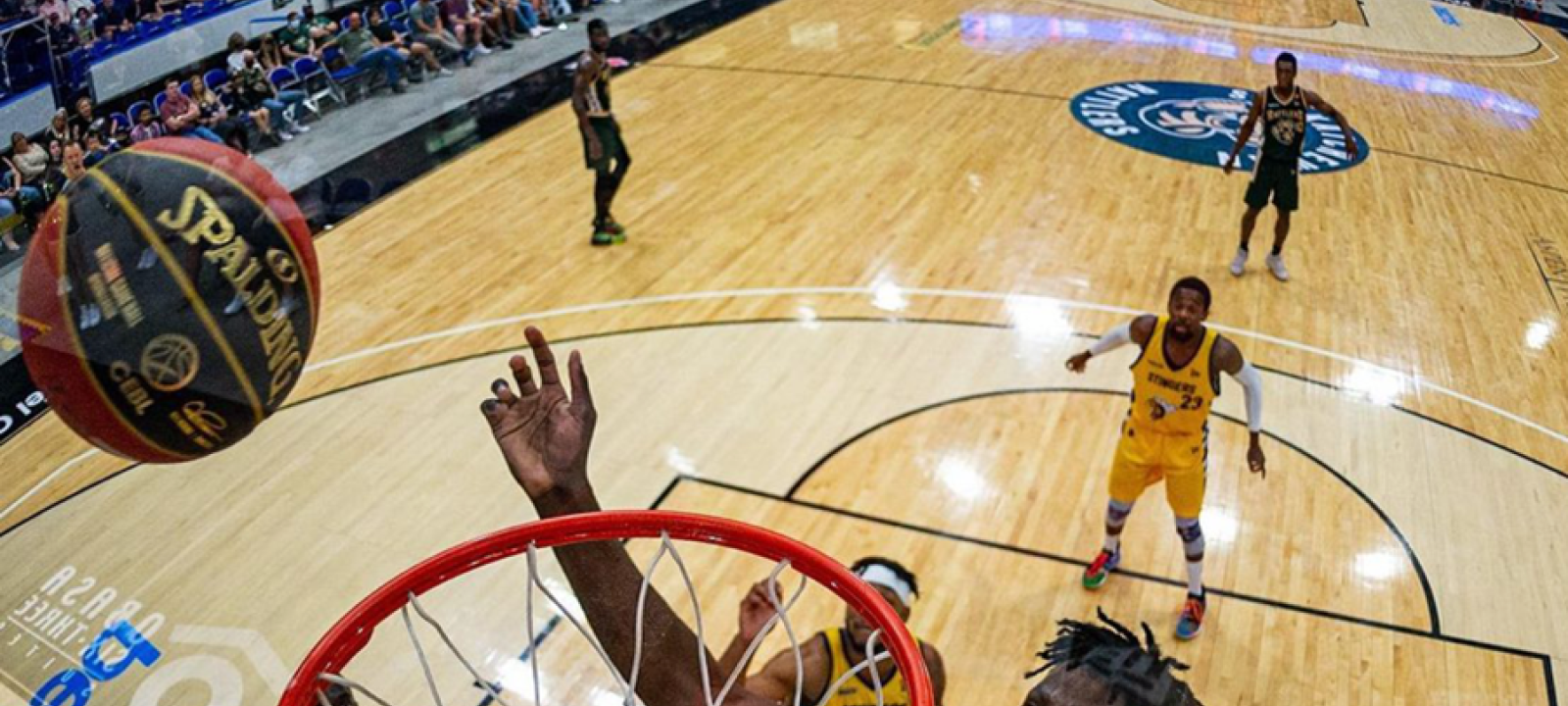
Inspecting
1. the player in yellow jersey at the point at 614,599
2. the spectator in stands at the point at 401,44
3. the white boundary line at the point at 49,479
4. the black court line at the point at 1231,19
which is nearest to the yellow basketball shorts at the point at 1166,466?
the player in yellow jersey at the point at 614,599

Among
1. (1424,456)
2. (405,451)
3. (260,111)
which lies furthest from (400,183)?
(1424,456)

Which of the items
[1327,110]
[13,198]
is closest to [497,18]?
[1327,110]

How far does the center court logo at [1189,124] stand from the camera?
9.83 metres

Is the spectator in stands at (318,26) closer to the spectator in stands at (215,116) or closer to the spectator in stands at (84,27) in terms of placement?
the spectator in stands at (215,116)

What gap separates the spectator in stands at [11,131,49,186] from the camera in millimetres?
4098

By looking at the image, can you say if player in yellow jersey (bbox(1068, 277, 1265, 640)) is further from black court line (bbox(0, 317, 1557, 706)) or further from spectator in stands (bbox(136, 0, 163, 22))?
spectator in stands (bbox(136, 0, 163, 22))

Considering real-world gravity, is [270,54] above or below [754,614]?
above

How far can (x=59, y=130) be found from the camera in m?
5.13

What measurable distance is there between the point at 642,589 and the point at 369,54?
28.8 feet

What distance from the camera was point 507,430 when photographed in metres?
2.15

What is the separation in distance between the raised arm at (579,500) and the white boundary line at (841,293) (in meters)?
4.56

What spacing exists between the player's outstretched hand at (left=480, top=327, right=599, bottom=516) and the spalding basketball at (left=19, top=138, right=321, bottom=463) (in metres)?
0.46

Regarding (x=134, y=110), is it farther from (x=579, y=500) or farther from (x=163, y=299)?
(x=579, y=500)

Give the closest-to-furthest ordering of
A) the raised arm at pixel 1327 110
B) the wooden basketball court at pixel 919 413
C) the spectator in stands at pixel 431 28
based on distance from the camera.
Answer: the wooden basketball court at pixel 919 413 → the raised arm at pixel 1327 110 → the spectator in stands at pixel 431 28
